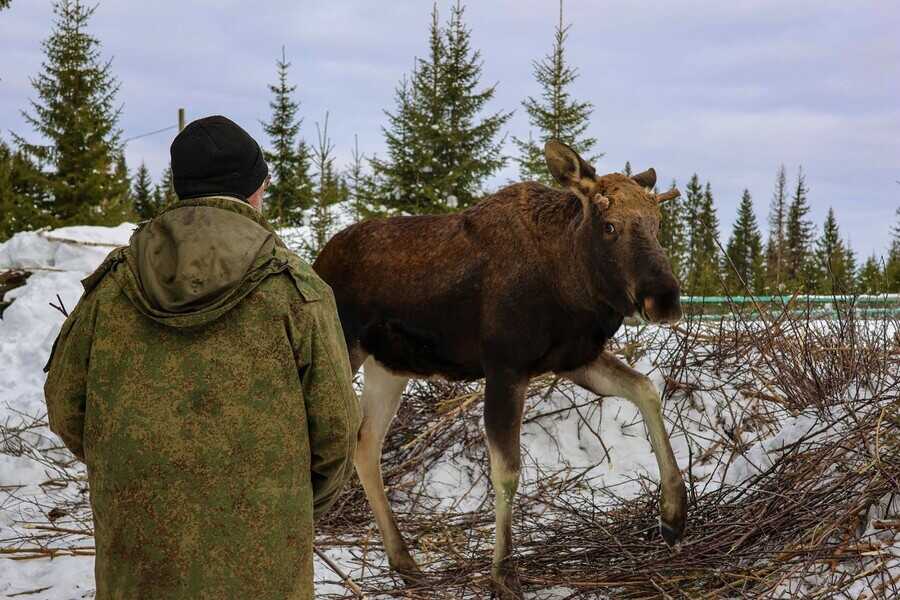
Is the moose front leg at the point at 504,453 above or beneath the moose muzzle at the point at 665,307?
beneath

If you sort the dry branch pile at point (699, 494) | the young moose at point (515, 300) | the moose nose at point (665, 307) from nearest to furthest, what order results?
the moose nose at point (665, 307) → the dry branch pile at point (699, 494) → the young moose at point (515, 300)

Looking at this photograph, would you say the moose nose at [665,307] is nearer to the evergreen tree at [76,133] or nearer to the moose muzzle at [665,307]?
the moose muzzle at [665,307]

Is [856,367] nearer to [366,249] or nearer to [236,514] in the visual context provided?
[366,249]

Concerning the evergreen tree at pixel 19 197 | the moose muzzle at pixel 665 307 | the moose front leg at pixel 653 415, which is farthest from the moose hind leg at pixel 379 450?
the evergreen tree at pixel 19 197

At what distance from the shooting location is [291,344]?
2701 mm

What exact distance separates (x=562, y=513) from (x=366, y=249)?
239cm

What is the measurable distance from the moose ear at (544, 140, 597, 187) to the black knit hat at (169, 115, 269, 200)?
2.21 m

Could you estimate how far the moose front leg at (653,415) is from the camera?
15.6 ft

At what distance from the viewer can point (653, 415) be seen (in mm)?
4918

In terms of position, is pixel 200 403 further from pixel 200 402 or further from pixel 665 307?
pixel 665 307

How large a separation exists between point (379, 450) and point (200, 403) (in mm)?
3314

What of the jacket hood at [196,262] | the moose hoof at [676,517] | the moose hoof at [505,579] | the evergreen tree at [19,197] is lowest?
the moose hoof at [505,579]

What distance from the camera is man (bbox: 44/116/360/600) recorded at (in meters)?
2.62

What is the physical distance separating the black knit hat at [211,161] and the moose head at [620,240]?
209 centimetres
